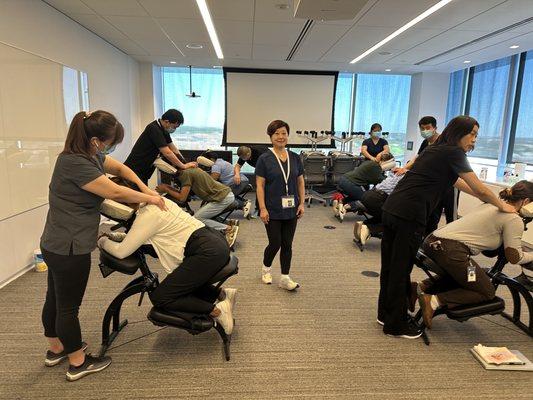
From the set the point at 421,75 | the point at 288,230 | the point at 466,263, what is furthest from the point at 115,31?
the point at 421,75

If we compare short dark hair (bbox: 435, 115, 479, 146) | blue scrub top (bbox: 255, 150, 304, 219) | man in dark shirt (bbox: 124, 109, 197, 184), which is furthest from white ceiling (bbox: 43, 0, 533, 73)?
short dark hair (bbox: 435, 115, 479, 146)

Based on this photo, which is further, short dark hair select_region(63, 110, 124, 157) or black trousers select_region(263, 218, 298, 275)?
black trousers select_region(263, 218, 298, 275)

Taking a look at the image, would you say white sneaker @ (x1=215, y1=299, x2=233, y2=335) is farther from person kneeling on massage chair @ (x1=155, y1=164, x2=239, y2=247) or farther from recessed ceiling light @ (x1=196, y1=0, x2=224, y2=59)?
recessed ceiling light @ (x1=196, y1=0, x2=224, y2=59)

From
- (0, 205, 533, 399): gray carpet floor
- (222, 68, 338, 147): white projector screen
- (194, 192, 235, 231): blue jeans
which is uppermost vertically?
(222, 68, 338, 147): white projector screen

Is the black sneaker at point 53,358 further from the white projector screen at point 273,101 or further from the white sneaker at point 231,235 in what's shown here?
the white projector screen at point 273,101

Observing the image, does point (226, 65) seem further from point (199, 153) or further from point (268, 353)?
point (268, 353)

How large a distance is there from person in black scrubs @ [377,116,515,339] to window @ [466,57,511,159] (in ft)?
17.2

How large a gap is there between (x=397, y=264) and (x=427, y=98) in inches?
248

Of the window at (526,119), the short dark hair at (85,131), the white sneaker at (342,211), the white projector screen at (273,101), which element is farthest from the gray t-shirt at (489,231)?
the white projector screen at (273,101)

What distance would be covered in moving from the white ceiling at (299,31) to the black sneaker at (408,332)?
293 centimetres

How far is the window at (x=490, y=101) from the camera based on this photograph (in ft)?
20.5

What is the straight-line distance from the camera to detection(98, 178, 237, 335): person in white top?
1.82 m

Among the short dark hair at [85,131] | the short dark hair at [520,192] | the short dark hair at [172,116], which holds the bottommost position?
the short dark hair at [520,192]

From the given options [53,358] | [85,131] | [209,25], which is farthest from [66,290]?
[209,25]
